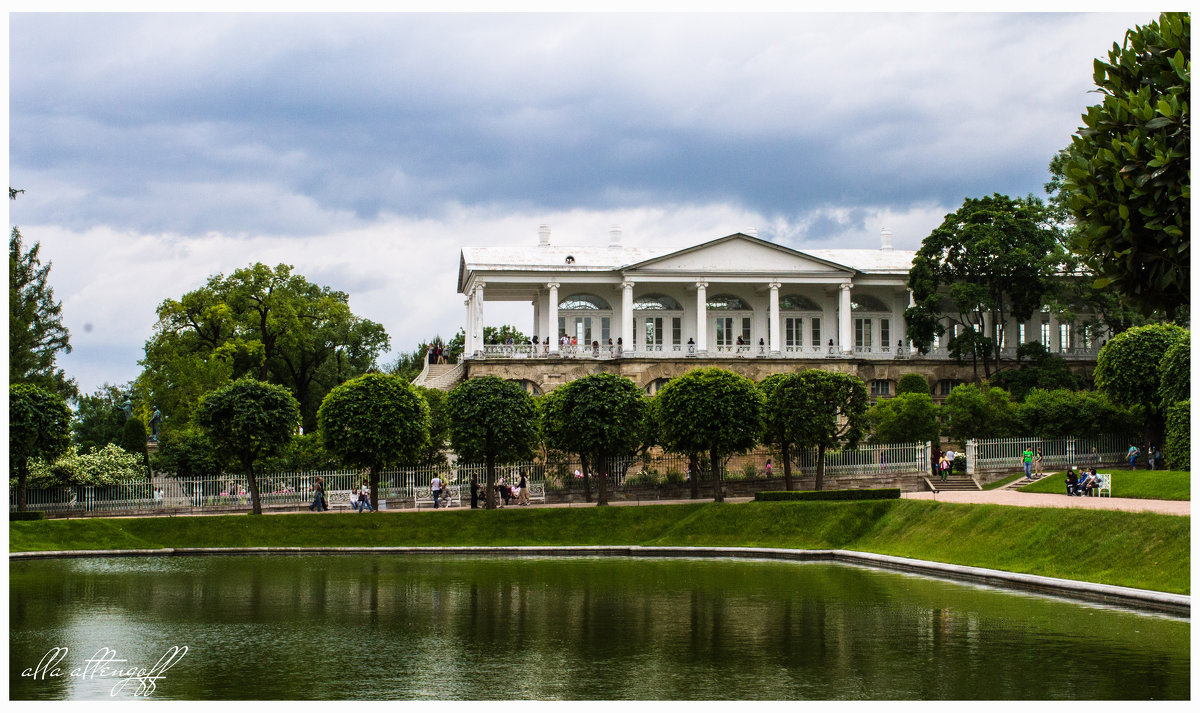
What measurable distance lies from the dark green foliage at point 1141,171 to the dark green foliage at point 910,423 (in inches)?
1218

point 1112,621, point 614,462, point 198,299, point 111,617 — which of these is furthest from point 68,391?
point 1112,621

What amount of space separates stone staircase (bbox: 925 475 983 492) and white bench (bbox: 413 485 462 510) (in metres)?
16.3

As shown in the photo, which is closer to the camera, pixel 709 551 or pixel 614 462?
pixel 709 551

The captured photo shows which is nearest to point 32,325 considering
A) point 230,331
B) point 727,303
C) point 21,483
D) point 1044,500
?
point 230,331

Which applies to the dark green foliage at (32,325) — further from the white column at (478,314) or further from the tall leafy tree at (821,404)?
the tall leafy tree at (821,404)

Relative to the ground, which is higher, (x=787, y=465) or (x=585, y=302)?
(x=585, y=302)

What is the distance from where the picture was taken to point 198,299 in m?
59.2

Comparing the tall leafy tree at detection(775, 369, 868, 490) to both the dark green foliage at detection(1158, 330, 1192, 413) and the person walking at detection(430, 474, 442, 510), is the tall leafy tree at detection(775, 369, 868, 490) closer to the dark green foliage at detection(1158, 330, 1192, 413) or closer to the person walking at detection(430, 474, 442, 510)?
the dark green foliage at detection(1158, 330, 1192, 413)

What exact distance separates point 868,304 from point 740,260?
27.2 ft

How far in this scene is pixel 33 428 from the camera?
35.2 m

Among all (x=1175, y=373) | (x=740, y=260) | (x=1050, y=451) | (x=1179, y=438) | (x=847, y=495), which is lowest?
(x=847, y=495)

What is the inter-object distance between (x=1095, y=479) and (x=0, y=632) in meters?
30.8

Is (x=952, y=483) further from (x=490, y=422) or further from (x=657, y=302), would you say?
(x=657, y=302)

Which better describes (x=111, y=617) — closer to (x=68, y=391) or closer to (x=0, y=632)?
(x=0, y=632)
